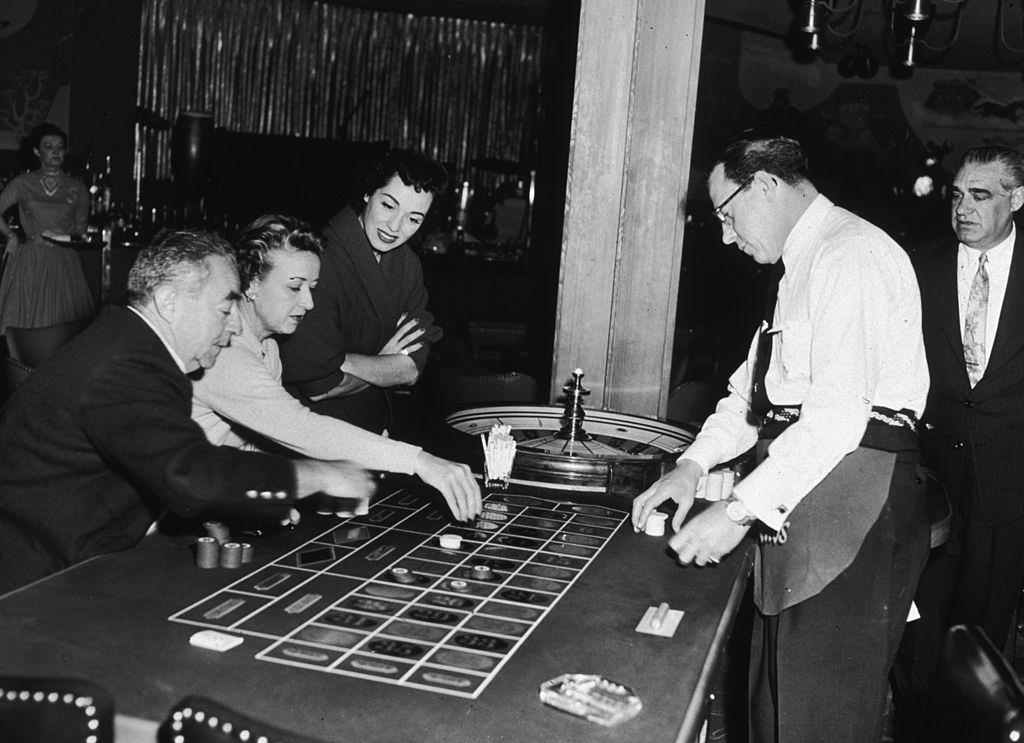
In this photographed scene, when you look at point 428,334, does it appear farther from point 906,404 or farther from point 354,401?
point 906,404

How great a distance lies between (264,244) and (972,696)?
203cm

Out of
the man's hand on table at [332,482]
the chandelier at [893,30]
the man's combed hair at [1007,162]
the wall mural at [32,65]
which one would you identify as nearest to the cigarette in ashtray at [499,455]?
the man's hand on table at [332,482]

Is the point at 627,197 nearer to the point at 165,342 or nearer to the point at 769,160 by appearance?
the point at 769,160

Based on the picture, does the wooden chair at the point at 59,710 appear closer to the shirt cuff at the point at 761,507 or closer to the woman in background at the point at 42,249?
the shirt cuff at the point at 761,507

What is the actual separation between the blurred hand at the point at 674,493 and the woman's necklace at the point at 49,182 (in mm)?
6930

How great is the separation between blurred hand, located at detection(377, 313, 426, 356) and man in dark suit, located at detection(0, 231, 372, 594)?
1.34 meters

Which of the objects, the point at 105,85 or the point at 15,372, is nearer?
the point at 15,372

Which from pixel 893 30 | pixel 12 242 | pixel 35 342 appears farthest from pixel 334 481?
pixel 893 30

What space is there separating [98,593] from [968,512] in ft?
8.56

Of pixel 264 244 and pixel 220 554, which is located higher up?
pixel 264 244

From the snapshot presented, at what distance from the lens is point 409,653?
156 centimetres

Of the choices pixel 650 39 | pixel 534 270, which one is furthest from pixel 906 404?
pixel 534 270

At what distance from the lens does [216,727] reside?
1.04 m

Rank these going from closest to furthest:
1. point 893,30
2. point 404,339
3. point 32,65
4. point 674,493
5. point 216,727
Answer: point 216,727 < point 674,493 < point 404,339 < point 893,30 < point 32,65
